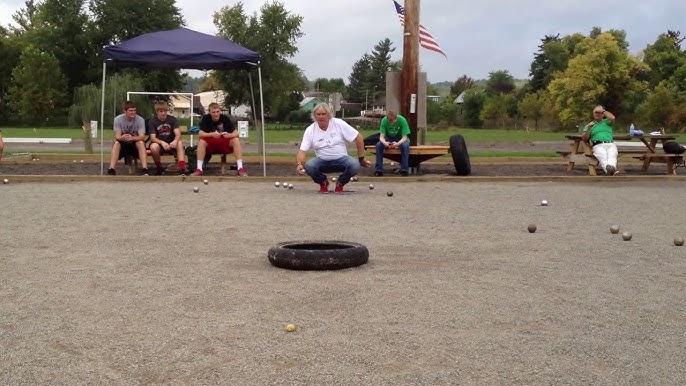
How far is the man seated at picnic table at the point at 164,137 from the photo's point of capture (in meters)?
14.6

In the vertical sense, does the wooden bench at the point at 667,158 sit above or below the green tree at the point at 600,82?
below


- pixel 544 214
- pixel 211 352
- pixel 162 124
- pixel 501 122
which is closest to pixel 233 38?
pixel 501 122

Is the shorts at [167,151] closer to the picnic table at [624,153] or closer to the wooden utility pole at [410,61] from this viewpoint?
the wooden utility pole at [410,61]

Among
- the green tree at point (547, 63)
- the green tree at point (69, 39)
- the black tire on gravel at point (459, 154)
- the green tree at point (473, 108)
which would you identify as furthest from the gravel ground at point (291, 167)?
the green tree at point (547, 63)

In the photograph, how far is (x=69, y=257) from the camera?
639cm

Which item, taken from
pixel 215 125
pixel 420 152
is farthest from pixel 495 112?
pixel 215 125

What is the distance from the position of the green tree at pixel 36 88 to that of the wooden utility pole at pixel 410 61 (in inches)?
2288

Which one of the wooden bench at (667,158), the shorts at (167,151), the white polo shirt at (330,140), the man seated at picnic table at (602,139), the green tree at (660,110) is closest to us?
the white polo shirt at (330,140)

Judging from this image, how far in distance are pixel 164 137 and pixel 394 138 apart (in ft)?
13.9

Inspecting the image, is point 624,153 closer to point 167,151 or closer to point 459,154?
point 459,154

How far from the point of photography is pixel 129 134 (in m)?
14.5

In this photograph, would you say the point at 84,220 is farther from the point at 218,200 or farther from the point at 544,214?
the point at 544,214

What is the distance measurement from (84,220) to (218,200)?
2.46 m

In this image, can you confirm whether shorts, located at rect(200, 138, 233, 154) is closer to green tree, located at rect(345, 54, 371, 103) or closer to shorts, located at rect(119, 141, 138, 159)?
shorts, located at rect(119, 141, 138, 159)
